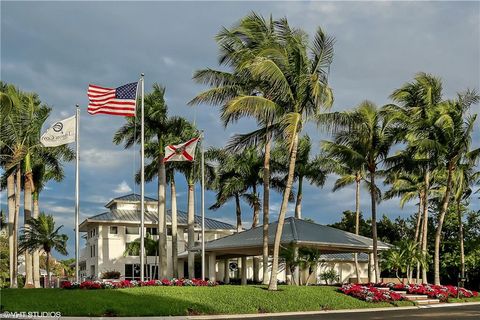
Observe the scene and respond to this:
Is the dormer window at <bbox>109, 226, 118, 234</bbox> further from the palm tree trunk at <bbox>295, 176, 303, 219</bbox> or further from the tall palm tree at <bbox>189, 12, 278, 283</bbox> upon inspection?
the tall palm tree at <bbox>189, 12, 278, 283</bbox>

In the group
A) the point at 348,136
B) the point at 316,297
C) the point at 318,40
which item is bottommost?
the point at 316,297

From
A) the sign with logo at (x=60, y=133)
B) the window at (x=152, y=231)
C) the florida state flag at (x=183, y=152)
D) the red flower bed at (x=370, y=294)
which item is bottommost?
the red flower bed at (x=370, y=294)

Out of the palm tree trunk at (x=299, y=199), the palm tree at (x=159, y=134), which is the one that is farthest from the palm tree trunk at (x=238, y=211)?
the palm tree at (x=159, y=134)

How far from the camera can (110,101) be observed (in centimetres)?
2866

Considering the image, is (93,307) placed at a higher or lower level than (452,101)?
lower

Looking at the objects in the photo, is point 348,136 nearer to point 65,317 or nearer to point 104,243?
point 65,317

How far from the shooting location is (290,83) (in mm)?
28516

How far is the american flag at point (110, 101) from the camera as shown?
28594mm

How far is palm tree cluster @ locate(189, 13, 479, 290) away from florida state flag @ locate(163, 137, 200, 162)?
6.24ft

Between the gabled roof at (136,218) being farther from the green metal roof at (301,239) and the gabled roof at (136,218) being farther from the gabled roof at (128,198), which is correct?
the green metal roof at (301,239)

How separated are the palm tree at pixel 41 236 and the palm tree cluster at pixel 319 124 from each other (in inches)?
536

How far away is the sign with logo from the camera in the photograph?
29266 millimetres

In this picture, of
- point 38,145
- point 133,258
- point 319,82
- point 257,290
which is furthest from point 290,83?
point 133,258

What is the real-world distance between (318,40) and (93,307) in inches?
634
